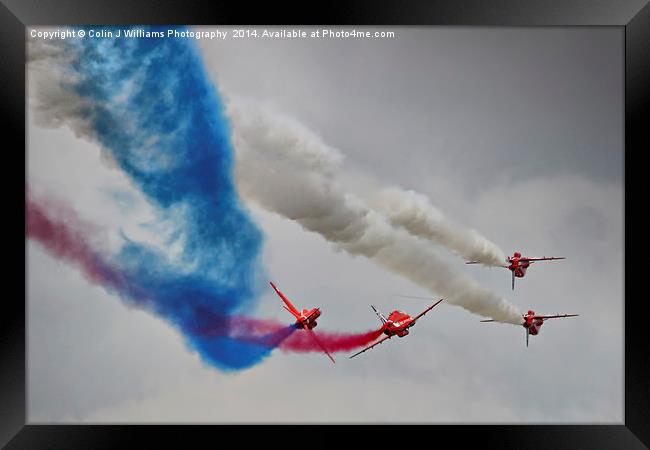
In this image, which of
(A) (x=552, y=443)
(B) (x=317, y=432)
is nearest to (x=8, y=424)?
(B) (x=317, y=432)

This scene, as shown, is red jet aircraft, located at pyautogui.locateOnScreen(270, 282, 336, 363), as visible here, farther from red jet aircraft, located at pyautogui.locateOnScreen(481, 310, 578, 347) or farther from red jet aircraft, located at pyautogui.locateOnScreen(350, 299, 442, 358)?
red jet aircraft, located at pyautogui.locateOnScreen(481, 310, 578, 347)

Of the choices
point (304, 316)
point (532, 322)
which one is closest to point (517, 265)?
point (532, 322)

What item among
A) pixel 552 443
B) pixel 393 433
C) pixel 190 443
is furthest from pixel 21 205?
pixel 552 443

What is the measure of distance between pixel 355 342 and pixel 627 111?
482 inches

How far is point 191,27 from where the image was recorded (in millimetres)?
19750

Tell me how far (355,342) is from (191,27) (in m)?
12.6

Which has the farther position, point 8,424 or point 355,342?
point 355,342

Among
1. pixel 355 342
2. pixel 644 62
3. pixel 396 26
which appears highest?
pixel 396 26

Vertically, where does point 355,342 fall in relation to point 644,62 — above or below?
below

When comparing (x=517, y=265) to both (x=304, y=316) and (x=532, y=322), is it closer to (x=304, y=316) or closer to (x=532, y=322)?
(x=532, y=322)

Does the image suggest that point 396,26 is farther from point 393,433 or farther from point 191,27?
point 393,433

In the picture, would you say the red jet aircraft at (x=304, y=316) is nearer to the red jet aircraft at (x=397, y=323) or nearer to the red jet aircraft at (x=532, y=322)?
the red jet aircraft at (x=397, y=323)

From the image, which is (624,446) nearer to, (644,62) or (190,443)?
(644,62)

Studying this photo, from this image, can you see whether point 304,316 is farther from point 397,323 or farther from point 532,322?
point 532,322
